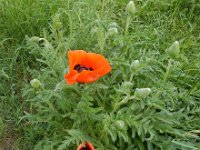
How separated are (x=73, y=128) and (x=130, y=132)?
250mm

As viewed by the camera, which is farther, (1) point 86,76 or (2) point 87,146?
(2) point 87,146

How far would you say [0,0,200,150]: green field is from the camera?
1914 millimetres

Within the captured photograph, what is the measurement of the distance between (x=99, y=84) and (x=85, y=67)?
12 centimetres

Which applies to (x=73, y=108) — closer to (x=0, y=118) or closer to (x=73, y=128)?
(x=73, y=128)

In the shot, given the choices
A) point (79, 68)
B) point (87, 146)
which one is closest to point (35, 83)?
point (79, 68)

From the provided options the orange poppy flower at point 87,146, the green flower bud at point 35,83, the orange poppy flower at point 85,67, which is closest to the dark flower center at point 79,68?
the orange poppy flower at point 85,67

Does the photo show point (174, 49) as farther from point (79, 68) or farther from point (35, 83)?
point (35, 83)

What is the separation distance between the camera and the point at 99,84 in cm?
192

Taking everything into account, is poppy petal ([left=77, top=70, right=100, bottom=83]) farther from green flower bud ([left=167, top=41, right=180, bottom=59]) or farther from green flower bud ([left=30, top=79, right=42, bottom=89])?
green flower bud ([left=167, top=41, right=180, bottom=59])

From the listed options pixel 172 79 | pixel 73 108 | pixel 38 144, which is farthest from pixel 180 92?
pixel 38 144

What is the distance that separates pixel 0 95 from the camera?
2383 millimetres

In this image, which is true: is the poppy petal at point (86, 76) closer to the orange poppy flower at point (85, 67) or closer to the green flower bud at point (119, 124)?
the orange poppy flower at point (85, 67)

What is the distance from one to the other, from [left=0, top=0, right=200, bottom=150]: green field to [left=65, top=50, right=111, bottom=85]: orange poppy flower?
10 centimetres

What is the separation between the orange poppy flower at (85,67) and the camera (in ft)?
5.62
